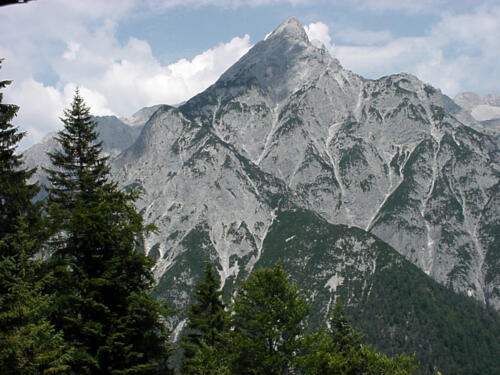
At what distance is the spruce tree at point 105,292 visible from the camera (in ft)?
63.0

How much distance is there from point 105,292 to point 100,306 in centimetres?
87

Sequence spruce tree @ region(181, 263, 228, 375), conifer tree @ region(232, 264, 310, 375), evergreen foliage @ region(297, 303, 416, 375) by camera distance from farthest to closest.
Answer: spruce tree @ region(181, 263, 228, 375) → conifer tree @ region(232, 264, 310, 375) → evergreen foliage @ region(297, 303, 416, 375)

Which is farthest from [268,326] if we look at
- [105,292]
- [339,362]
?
[105,292]

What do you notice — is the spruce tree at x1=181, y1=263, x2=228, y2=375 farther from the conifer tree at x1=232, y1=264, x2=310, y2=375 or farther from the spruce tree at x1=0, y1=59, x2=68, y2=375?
the spruce tree at x1=0, y1=59, x2=68, y2=375

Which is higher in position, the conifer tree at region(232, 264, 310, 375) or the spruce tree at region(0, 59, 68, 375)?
the conifer tree at region(232, 264, 310, 375)

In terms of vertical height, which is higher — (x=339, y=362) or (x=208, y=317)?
(x=208, y=317)

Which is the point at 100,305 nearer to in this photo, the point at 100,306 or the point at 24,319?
the point at 100,306

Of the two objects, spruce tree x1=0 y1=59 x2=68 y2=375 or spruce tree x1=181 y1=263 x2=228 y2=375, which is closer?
spruce tree x1=0 y1=59 x2=68 y2=375

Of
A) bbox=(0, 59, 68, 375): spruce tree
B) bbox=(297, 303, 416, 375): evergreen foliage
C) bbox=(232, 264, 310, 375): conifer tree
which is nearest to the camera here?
bbox=(0, 59, 68, 375): spruce tree

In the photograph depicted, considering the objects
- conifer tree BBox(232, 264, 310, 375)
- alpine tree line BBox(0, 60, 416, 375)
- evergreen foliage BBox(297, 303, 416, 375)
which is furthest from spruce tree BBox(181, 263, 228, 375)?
evergreen foliage BBox(297, 303, 416, 375)

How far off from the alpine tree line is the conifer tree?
0.18ft

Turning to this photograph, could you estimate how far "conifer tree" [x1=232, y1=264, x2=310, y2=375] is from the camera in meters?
24.4

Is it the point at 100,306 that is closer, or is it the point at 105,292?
the point at 100,306

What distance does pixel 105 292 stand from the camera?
20.3 meters
